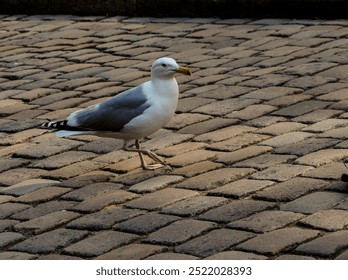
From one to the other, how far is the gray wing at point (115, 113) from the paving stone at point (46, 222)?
0.79 meters

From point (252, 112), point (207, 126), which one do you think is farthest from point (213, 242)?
point (252, 112)

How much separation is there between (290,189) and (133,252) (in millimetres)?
1090

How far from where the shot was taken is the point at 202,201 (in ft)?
18.2

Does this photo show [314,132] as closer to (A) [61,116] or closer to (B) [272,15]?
(A) [61,116]

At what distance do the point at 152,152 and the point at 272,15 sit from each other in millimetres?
3825

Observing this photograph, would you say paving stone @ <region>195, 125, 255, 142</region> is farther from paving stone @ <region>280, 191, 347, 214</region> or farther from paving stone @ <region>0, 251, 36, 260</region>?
paving stone @ <region>0, 251, 36, 260</region>

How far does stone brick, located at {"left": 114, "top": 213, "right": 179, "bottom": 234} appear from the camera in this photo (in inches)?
205

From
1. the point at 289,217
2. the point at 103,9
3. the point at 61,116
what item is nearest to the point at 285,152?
the point at 289,217

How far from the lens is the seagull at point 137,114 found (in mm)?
6188

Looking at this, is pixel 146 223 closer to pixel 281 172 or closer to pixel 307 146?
pixel 281 172

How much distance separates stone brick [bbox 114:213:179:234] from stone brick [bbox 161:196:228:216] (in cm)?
8

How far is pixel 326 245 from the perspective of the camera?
4742 mm

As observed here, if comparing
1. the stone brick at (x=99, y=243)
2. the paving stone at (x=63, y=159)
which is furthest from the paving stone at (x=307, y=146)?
the stone brick at (x=99, y=243)

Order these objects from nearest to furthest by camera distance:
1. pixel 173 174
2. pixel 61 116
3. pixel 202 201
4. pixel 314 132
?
pixel 202 201 < pixel 173 174 < pixel 314 132 < pixel 61 116
